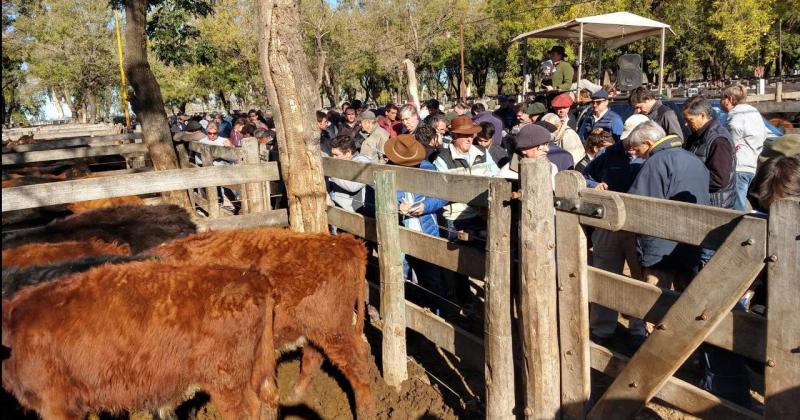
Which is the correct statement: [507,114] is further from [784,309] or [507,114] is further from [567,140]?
[784,309]

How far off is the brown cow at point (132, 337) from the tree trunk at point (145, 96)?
6220mm

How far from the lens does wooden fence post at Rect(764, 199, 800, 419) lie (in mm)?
2289

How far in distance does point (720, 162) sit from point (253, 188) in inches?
168

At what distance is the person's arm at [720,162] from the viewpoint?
5145mm

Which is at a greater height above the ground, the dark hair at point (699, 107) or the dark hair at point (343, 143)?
the dark hair at point (699, 107)

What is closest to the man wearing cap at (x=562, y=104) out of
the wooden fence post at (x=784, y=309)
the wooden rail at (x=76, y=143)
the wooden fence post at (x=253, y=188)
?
the wooden fence post at (x=253, y=188)

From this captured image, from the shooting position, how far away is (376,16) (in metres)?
44.7

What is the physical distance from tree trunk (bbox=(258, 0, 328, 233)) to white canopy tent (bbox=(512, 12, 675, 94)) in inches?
336

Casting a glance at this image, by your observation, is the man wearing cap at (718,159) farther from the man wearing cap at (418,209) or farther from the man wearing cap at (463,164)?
the man wearing cap at (418,209)

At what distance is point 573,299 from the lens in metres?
3.19

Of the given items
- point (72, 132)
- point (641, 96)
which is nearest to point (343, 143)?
point (641, 96)

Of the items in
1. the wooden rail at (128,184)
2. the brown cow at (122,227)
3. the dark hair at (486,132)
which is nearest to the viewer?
the wooden rail at (128,184)

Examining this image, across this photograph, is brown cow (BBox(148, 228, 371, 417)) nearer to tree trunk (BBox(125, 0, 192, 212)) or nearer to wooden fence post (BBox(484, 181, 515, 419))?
wooden fence post (BBox(484, 181, 515, 419))

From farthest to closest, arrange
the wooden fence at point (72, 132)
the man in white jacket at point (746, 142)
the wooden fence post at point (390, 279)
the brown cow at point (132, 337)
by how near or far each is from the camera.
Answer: the wooden fence at point (72, 132)
the man in white jacket at point (746, 142)
the wooden fence post at point (390, 279)
the brown cow at point (132, 337)
